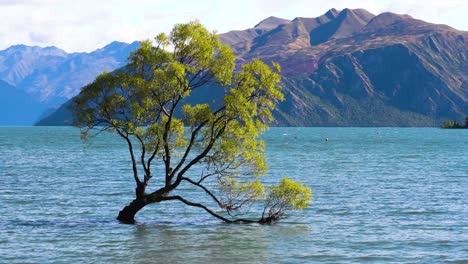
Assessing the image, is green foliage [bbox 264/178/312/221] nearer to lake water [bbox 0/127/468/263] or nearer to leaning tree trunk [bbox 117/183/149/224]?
lake water [bbox 0/127/468/263]

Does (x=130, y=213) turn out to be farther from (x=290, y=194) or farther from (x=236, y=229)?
(x=290, y=194)

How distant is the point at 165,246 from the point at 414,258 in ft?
53.5

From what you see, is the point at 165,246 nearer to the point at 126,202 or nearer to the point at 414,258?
the point at 414,258

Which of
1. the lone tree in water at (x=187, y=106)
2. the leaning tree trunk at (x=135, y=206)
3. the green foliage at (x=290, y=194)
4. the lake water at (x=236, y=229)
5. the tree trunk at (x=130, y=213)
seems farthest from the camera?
the tree trunk at (x=130, y=213)

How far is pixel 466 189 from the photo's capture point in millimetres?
78375

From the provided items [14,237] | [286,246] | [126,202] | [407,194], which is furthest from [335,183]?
[14,237]

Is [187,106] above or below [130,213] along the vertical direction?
above

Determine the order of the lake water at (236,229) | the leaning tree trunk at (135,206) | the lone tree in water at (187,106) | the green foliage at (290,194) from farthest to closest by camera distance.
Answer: the leaning tree trunk at (135,206) < the green foliage at (290,194) < the lone tree in water at (187,106) < the lake water at (236,229)

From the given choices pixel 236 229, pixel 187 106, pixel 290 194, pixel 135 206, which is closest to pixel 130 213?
pixel 135 206

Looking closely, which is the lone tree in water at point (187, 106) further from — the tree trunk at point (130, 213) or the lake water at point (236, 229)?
the lake water at point (236, 229)

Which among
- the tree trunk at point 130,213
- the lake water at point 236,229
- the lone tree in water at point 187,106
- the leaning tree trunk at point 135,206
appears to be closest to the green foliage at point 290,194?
the lone tree in water at point 187,106

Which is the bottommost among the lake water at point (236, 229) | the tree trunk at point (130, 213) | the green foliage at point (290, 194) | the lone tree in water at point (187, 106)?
the lake water at point (236, 229)

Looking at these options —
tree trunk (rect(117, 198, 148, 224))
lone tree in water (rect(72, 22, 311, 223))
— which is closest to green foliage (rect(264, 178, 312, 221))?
lone tree in water (rect(72, 22, 311, 223))

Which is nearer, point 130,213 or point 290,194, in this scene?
point 290,194
